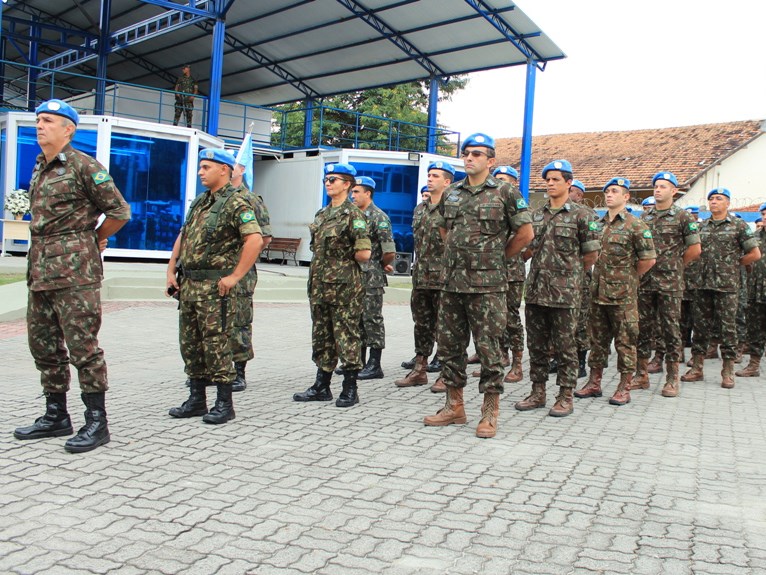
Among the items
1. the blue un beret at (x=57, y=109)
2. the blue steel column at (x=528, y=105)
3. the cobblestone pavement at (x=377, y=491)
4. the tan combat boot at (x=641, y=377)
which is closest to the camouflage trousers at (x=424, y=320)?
the cobblestone pavement at (x=377, y=491)

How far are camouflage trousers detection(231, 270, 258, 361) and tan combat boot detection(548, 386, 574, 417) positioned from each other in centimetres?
257

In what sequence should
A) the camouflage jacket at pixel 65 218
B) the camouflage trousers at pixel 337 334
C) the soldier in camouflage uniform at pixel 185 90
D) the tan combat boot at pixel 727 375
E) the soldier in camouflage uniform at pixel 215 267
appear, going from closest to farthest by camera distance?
the camouflage jacket at pixel 65 218, the soldier in camouflage uniform at pixel 215 267, the camouflage trousers at pixel 337 334, the tan combat boot at pixel 727 375, the soldier in camouflage uniform at pixel 185 90

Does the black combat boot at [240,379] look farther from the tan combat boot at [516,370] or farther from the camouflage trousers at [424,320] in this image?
the tan combat boot at [516,370]

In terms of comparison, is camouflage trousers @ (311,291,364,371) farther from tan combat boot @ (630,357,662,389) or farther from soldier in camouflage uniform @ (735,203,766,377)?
soldier in camouflage uniform @ (735,203,766,377)

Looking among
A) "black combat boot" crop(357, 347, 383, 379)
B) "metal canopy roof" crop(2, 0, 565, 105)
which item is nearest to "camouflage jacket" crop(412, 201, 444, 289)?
"black combat boot" crop(357, 347, 383, 379)

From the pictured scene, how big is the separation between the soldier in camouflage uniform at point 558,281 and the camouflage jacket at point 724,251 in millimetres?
3110

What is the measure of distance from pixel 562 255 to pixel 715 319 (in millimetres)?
3610

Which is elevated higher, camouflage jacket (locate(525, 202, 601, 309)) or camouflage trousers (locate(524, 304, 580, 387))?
camouflage jacket (locate(525, 202, 601, 309))

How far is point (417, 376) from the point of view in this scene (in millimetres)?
7383

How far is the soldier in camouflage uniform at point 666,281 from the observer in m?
7.76

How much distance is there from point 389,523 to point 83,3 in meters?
23.4

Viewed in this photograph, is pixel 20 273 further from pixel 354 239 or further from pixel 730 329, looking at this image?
pixel 730 329

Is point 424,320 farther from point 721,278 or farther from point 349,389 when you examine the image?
point 721,278

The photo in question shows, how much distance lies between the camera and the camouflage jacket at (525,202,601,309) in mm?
6270
